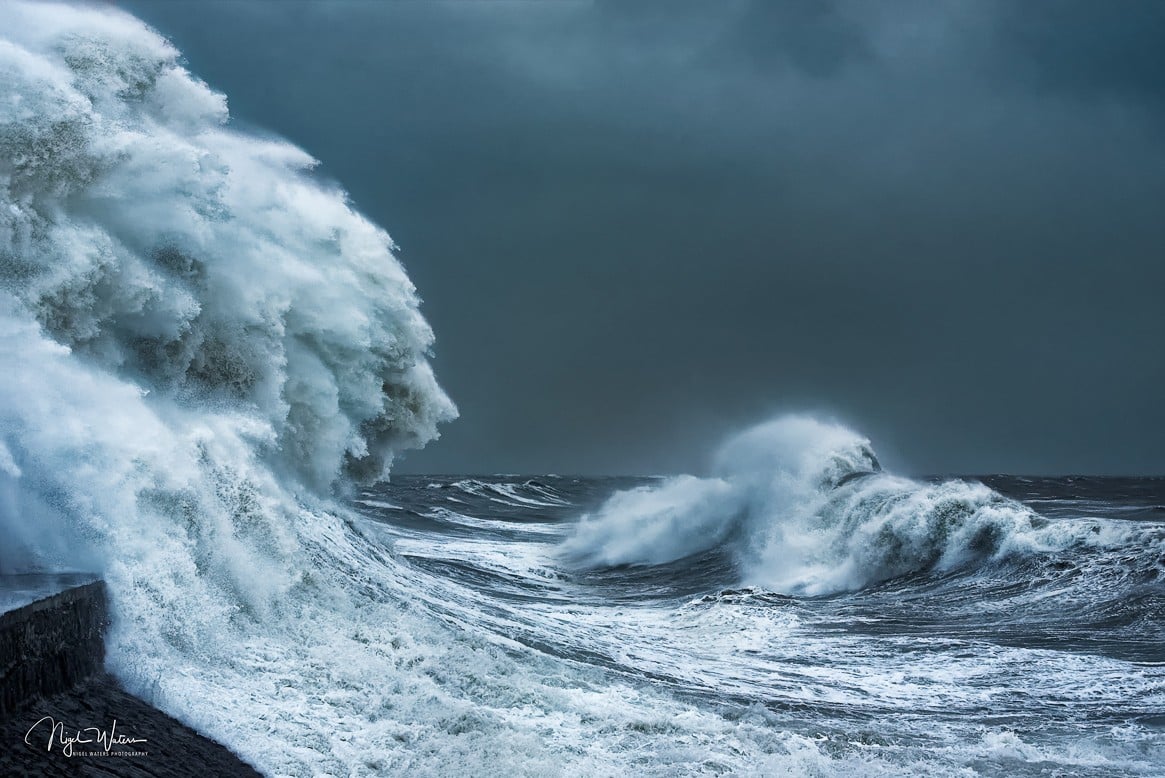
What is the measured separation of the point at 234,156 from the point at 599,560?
10.1 metres

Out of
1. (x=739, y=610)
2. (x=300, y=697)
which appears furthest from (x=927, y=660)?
(x=300, y=697)

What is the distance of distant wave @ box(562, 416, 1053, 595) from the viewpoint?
15008 mm

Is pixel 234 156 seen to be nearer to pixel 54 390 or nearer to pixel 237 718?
pixel 54 390

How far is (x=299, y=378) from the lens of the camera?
35.9ft
